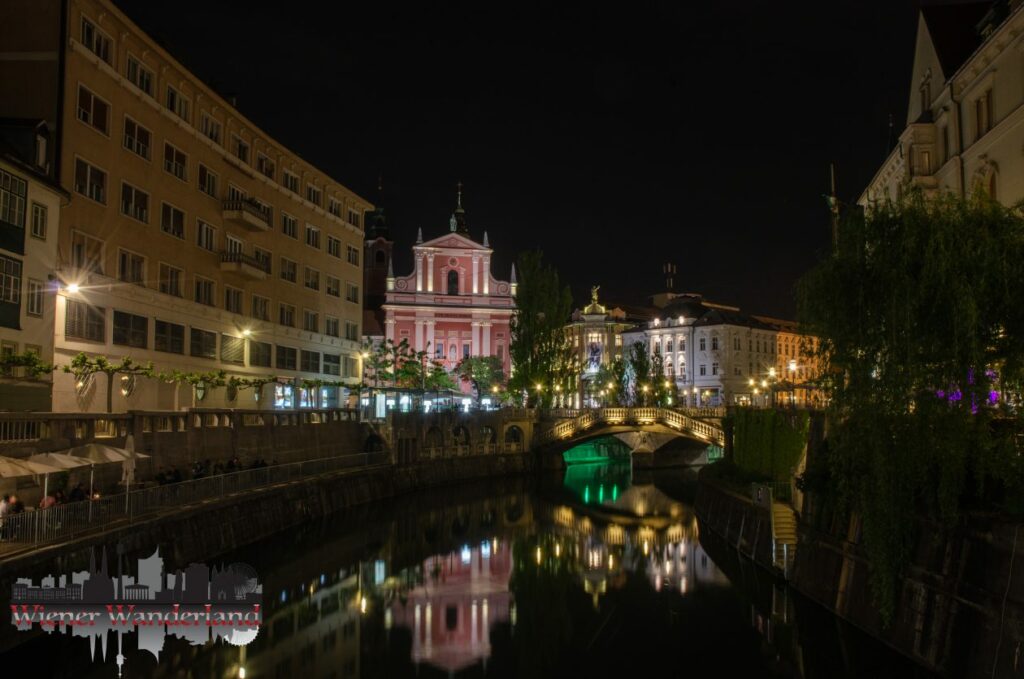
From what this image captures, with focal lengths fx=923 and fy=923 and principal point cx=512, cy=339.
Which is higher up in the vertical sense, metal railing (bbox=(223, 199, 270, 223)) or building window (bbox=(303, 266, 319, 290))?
metal railing (bbox=(223, 199, 270, 223))

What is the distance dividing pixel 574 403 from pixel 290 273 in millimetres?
78540

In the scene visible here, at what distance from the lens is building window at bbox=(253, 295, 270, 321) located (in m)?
61.7

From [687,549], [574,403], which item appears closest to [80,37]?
[687,549]

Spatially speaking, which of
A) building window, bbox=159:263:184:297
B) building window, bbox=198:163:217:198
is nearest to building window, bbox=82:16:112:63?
building window, bbox=198:163:217:198

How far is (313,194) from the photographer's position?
234 feet

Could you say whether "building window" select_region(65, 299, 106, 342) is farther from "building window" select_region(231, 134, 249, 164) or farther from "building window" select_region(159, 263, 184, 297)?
"building window" select_region(231, 134, 249, 164)

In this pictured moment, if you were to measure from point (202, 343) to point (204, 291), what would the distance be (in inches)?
125

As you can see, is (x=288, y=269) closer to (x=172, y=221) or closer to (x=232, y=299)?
(x=232, y=299)

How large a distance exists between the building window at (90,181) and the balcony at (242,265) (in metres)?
12.7

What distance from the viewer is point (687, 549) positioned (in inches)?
1818

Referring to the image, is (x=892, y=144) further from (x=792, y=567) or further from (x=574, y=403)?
(x=574, y=403)

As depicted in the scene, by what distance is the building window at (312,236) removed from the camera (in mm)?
69812

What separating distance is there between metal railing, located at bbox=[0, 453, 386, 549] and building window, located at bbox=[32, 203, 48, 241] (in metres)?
12.0

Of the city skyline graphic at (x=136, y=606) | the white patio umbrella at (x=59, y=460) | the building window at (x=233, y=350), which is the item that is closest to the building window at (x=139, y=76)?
the building window at (x=233, y=350)
